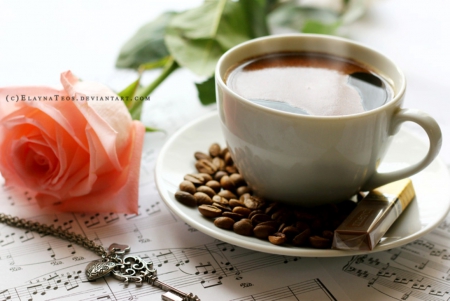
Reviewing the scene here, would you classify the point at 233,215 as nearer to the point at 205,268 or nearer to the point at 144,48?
the point at 205,268

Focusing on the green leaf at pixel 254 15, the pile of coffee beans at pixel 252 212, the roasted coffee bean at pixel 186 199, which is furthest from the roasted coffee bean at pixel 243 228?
the green leaf at pixel 254 15

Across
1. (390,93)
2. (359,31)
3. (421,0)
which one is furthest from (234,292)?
(421,0)

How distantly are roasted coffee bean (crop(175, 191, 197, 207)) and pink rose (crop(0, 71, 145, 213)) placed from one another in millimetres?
82

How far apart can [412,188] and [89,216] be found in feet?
1.94

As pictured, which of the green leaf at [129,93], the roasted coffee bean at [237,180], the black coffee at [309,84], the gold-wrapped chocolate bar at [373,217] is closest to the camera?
the gold-wrapped chocolate bar at [373,217]

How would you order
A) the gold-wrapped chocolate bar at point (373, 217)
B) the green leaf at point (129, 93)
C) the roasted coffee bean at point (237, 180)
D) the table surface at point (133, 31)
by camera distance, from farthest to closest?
the table surface at point (133, 31), the green leaf at point (129, 93), the roasted coffee bean at point (237, 180), the gold-wrapped chocolate bar at point (373, 217)

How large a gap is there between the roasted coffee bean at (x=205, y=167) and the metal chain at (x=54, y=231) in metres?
0.25

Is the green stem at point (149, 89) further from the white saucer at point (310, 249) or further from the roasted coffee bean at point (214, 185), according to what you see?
the roasted coffee bean at point (214, 185)

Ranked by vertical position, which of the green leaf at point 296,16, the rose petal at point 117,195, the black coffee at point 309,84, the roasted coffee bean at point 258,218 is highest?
the black coffee at point 309,84

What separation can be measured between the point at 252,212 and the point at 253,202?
4cm

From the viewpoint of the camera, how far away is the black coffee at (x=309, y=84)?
871 mm

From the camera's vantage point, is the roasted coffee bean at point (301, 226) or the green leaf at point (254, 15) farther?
the green leaf at point (254, 15)

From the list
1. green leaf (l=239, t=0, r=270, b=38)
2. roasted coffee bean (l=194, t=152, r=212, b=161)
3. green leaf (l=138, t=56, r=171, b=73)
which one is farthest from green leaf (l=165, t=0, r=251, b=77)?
roasted coffee bean (l=194, t=152, r=212, b=161)

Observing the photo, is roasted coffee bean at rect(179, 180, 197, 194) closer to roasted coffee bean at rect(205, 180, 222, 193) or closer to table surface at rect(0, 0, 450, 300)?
roasted coffee bean at rect(205, 180, 222, 193)
